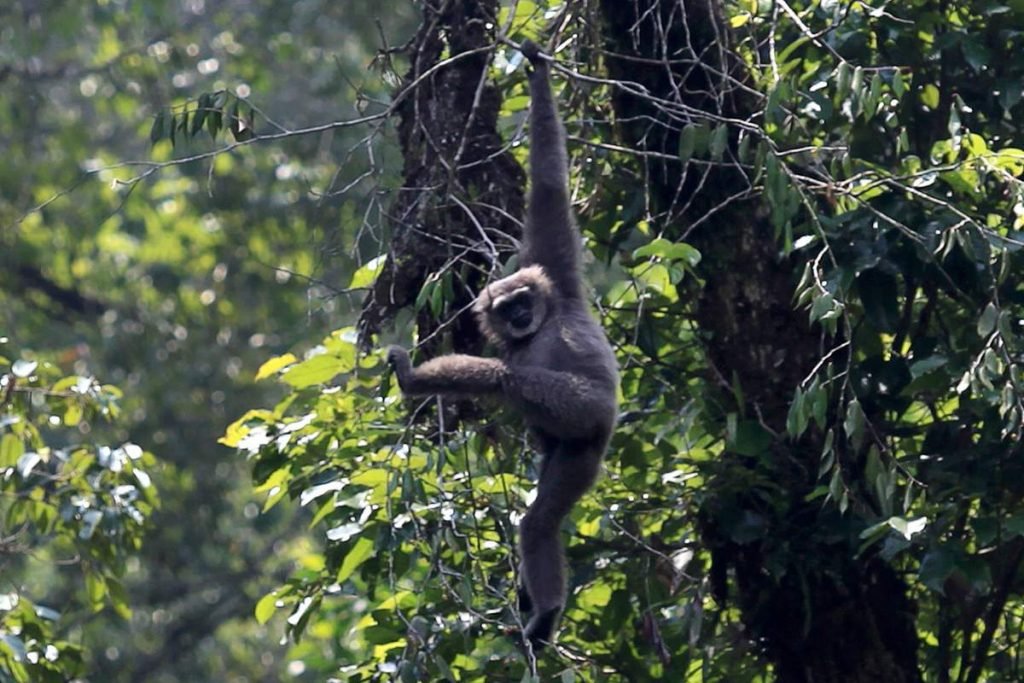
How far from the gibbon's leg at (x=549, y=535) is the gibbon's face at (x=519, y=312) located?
0.47 metres

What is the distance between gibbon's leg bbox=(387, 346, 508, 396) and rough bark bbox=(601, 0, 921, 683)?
1077 mm

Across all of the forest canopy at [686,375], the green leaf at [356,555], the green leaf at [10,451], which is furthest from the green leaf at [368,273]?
the green leaf at [10,451]

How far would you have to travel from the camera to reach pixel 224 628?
54.0ft

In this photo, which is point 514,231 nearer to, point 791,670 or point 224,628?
point 791,670

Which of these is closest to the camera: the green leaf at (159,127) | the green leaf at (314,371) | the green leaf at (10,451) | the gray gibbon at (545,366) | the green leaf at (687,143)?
the green leaf at (687,143)

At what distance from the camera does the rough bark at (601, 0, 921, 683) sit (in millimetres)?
5973

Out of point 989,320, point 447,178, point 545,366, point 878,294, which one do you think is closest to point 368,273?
point 447,178

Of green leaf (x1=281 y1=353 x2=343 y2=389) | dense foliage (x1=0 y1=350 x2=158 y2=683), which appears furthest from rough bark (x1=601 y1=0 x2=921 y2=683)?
dense foliage (x1=0 y1=350 x2=158 y2=683)

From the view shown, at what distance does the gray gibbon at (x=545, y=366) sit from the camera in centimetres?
543

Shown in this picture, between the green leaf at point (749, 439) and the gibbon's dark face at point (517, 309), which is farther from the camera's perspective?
the green leaf at point (749, 439)

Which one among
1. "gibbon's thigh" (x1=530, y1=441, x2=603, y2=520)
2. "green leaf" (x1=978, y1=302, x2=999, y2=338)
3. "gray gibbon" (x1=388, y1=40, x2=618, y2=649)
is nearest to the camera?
"green leaf" (x1=978, y1=302, x2=999, y2=338)

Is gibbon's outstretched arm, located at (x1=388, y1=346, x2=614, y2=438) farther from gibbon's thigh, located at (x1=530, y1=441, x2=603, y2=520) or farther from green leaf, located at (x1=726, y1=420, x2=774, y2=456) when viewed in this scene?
green leaf, located at (x1=726, y1=420, x2=774, y2=456)

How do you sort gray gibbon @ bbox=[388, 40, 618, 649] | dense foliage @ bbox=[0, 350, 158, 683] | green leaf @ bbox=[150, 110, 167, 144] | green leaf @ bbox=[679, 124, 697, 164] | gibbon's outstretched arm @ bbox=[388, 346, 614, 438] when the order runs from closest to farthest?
green leaf @ bbox=[679, 124, 697, 164] < gibbon's outstretched arm @ bbox=[388, 346, 614, 438] < gray gibbon @ bbox=[388, 40, 618, 649] < green leaf @ bbox=[150, 110, 167, 144] < dense foliage @ bbox=[0, 350, 158, 683]

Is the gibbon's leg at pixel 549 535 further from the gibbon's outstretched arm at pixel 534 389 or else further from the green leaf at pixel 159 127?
the green leaf at pixel 159 127
